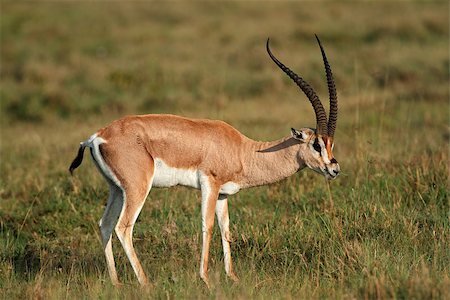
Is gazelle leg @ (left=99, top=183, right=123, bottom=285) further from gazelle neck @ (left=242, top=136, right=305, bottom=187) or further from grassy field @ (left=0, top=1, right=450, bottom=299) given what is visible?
gazelle neck @ (left=242, top=136, right=305, bottom=187)

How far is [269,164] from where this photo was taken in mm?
6047

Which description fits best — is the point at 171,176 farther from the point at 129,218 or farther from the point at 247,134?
the point at 247,134

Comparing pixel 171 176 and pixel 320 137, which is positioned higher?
pixel 320 137

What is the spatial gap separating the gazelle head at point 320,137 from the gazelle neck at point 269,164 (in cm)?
14

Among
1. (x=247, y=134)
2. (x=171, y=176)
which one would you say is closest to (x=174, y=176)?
(x=171, y=176)

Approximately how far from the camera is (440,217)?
21.5ft

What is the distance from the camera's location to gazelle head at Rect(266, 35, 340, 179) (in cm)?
573

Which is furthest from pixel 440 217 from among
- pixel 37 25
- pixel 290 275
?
pixel 37 25

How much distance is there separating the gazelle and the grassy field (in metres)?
0.44

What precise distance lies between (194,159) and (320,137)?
0.98m

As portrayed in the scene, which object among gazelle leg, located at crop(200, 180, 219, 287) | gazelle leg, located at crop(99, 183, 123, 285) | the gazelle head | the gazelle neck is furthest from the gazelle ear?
gazelle leg, located at crop(99, 183, 123, 285)

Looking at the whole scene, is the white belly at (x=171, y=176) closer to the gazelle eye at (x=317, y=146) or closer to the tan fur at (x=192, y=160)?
the tan fur at (x=192, y=160)

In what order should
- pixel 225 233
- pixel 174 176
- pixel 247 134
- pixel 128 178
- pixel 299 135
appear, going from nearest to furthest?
1. pixel 128 178
2. pixel 174 176
3. pixel 299 135
4. pixel 225 233
5. pixel 247 134

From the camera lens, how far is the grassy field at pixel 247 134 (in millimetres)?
5480
